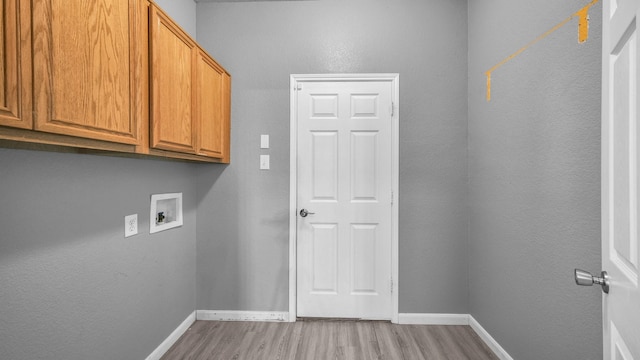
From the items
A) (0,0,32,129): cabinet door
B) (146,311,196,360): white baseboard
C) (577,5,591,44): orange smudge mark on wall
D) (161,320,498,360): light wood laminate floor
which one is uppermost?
(577,5,591,44): orange smudge mark on wall

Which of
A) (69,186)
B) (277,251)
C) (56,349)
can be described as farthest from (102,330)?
(277,251)

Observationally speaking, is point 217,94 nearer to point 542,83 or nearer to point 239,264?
point 239,264

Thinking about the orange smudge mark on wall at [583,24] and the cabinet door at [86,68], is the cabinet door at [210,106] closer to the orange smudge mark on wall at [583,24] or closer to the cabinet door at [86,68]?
the cabinet door at [86,68]

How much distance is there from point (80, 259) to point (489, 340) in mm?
2599

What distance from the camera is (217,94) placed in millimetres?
2211

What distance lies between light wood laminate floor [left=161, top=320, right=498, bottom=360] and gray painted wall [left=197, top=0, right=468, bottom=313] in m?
0.19

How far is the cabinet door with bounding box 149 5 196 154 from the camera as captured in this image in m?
1.37

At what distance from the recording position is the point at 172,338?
214cm

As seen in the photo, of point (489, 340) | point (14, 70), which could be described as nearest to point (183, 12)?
point (14, 70)

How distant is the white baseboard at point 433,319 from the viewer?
2432 mm

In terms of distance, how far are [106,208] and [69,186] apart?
246 millimetres

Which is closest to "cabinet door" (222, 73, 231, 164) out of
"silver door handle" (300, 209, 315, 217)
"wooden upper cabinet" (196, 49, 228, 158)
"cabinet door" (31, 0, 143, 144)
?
"wooden upper cabinet" (196, 49, 228, 158)

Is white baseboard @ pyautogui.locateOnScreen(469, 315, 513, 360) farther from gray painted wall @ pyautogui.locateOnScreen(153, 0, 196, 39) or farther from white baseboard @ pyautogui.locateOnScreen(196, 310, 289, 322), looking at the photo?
gray painted wall @ pyautogui.locateOnScreen(153, 0, 196, 39)

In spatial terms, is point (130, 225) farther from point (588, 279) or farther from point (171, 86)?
point (588, 279)
